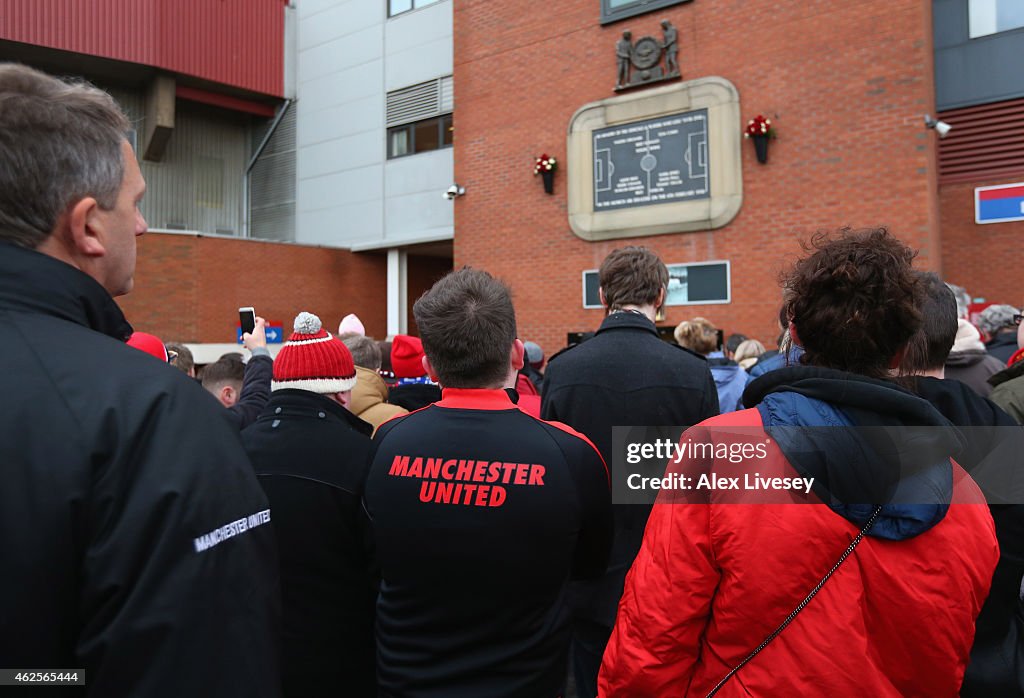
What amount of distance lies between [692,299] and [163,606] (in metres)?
11.1

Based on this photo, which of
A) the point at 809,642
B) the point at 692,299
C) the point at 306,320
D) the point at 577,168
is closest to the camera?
the point at 809,642

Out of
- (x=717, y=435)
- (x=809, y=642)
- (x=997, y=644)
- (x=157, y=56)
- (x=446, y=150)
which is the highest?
(x=157, y=56)

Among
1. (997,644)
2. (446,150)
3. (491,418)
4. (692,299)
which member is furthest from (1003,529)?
(446,150)

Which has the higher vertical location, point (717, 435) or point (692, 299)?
point (692, 299)

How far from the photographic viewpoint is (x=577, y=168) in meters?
12.5

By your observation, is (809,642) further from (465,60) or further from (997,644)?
(465,60)

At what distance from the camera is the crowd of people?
93 centimetres

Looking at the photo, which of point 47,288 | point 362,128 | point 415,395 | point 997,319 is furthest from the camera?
point 362,128

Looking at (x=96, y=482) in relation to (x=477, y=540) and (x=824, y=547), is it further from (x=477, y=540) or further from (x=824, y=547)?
(x=824, y=547)

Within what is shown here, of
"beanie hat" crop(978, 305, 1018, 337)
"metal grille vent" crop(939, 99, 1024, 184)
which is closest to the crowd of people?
"beanie hat" crop(978, 305, 1018, 337)

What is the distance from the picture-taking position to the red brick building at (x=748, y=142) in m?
9.90

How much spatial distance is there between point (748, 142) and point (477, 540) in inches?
420

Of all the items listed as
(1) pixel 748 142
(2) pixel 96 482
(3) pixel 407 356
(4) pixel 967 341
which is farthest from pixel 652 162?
(2) pixel 96 482

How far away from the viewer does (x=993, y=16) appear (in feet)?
35.3
